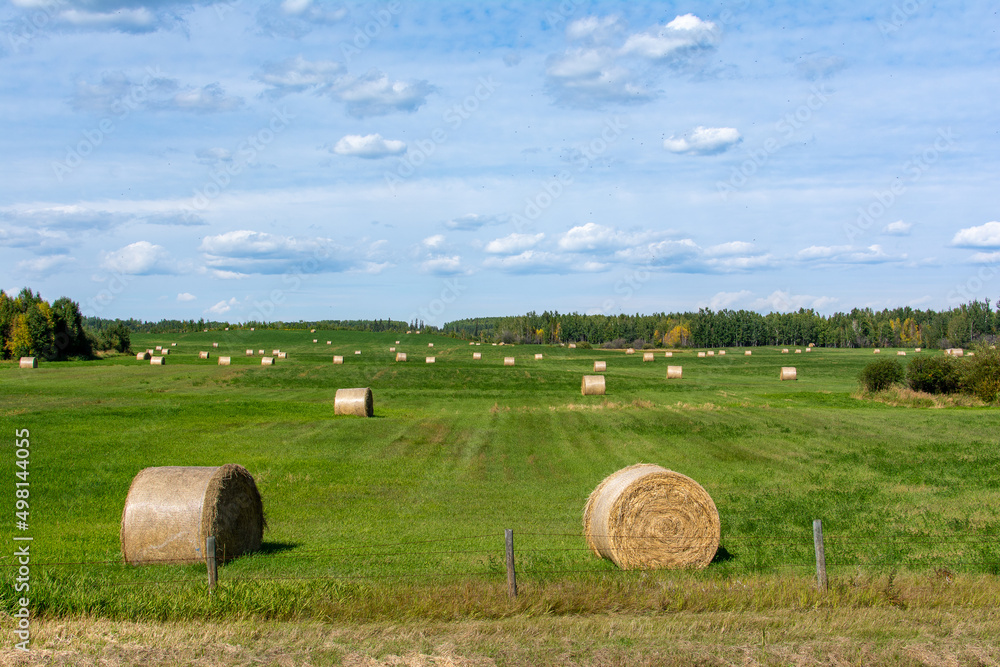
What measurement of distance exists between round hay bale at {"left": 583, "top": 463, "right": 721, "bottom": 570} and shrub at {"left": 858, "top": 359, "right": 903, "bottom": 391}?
43841 mm

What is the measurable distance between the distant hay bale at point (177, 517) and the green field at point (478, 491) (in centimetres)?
37

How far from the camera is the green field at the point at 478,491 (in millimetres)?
11391

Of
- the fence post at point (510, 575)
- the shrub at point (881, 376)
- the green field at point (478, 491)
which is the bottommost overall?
the green field at point (478, 491)

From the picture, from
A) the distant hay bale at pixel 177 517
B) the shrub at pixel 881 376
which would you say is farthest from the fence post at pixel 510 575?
the shrub at pixel 881 376

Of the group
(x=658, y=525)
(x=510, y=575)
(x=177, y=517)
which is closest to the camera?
(x=510, y=575)

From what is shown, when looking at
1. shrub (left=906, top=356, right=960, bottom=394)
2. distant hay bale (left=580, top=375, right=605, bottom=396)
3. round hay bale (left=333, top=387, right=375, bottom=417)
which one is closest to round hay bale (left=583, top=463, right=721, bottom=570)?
round hay bale (left=333, top=387, right=375, bottom=417)

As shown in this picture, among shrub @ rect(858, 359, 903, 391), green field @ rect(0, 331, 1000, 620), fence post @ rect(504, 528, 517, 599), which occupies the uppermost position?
shrub @ rect(858, 359, 903, 391)

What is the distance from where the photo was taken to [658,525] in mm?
14789

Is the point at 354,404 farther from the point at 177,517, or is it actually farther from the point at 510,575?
the point at 510,575

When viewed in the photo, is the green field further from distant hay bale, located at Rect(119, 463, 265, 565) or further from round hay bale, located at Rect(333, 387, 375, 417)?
round hay bale, located at Rect(333, 387, 375, 417)

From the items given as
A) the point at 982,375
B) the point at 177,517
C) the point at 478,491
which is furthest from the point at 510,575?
the point at 982,375

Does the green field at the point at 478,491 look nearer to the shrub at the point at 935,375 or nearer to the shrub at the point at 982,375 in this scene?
the shrub at the point at 935,375

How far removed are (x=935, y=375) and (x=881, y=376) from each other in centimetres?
385

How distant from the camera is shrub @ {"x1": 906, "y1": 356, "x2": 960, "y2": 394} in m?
49.4
